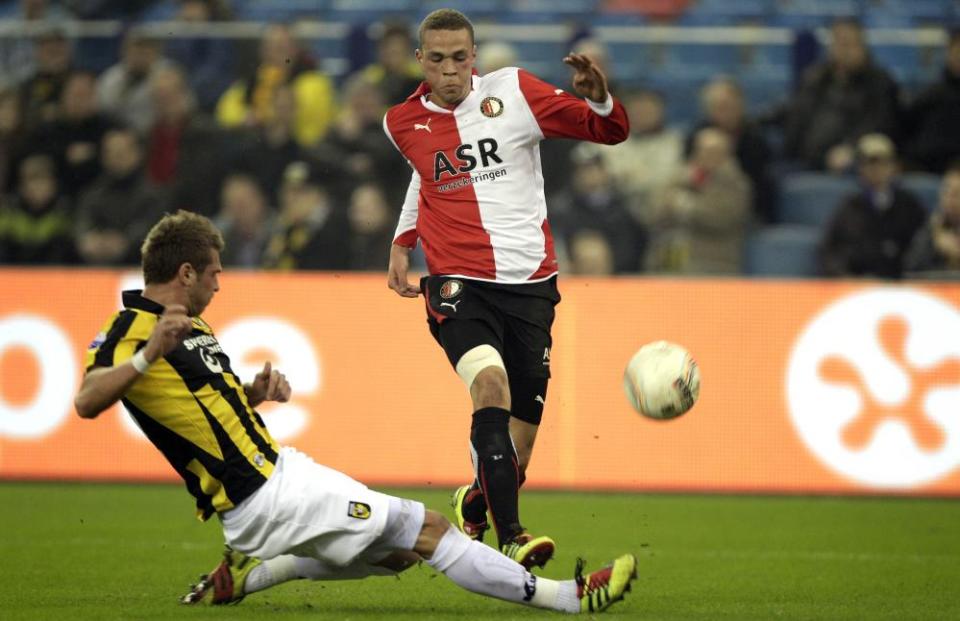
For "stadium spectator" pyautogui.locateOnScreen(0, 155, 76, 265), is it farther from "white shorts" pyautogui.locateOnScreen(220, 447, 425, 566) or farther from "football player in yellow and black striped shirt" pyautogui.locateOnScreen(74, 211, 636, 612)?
"white shorts" pyautogui.locateOnScreen(220, 447, 425, 566)

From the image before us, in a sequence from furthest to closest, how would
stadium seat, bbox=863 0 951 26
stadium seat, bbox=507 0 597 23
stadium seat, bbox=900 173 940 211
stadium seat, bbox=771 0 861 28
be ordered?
stadium seat, bbox=507 0 597 23, stadium seat, bbox=771 0 861 28, stadium seat, bbox=863 0 951 26, stadium seat, bbox=900 173 940 211

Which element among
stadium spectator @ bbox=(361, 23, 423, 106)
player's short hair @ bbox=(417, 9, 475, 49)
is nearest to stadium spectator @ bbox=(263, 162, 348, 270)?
stadium spectator @ bbox=(361, 23, 423, 106)

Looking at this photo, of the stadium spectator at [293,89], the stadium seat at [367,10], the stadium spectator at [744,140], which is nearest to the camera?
the stadium spectator at [744,140]

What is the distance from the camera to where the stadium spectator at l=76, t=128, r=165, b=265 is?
12727 millimetres

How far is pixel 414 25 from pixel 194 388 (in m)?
10.3

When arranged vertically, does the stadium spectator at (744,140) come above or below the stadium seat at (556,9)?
below

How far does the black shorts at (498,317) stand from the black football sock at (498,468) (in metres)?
0.40

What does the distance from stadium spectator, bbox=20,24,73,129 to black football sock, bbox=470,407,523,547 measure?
356 inches

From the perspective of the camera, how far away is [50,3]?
1555 cm

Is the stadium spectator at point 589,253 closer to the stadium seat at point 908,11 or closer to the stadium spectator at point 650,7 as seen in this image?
the stadium spectator at point 650,7

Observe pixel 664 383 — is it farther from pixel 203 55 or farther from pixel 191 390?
pixel 203 55

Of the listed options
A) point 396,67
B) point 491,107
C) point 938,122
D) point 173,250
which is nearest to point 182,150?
point 396,67

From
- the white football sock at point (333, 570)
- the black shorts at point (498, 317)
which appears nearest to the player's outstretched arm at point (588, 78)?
the black shorts at point (498, 317)

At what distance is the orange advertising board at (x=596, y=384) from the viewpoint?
10.6m
